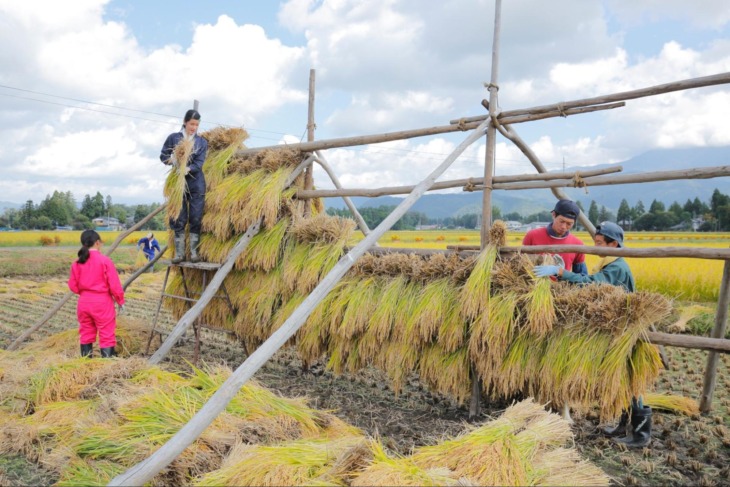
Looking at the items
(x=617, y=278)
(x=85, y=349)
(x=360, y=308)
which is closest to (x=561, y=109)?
(x=617, y=278)

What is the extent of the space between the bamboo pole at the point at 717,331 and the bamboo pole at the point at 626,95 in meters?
1.67

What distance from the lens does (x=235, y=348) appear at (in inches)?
303

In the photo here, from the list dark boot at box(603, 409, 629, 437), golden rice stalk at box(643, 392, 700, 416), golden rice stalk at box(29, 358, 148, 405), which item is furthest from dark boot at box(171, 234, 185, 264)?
golden rice stalk at box(643, 392, 700, 416)

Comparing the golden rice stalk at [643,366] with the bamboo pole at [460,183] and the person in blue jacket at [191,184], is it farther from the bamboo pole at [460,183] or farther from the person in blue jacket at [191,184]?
the person in blue jacket at [191,184]

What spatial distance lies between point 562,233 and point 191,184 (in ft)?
13.9

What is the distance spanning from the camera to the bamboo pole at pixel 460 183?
14.6 feet

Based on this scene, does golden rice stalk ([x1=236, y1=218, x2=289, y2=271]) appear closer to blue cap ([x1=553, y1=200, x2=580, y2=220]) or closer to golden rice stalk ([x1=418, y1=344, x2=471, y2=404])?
golden rice stalk ([x1=418, y1=344, x2=471, y2=404])

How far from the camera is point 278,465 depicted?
2.79 m

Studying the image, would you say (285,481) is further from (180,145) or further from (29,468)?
(180,145)

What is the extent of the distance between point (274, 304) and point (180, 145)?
84.6 inches

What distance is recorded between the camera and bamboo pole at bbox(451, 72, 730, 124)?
4.09 m

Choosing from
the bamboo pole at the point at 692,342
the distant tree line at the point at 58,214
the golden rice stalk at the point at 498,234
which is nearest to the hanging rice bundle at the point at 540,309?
the golden rice stalk at the point at 498,234

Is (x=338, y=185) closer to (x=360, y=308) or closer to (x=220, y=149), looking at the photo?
(x=220, y=149)

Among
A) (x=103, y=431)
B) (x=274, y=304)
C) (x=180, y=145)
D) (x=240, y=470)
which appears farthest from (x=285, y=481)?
(x=180, y=145)
